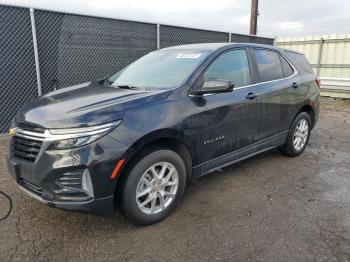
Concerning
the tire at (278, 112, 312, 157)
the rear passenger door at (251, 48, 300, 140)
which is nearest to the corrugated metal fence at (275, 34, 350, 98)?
the tire at (278, 112, 312, 157)

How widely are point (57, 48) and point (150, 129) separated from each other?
454 centimetres

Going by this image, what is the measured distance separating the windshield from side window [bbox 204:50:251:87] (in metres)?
0.18

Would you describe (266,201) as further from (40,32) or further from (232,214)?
(40,32)

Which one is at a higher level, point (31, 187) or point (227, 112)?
point (227, 112)

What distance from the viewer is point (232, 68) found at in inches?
151

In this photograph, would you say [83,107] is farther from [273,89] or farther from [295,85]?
[295,85]

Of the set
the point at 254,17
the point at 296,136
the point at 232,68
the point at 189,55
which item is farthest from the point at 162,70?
the point at 254,17

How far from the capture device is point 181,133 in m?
3.07

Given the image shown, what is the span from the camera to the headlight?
2490mm

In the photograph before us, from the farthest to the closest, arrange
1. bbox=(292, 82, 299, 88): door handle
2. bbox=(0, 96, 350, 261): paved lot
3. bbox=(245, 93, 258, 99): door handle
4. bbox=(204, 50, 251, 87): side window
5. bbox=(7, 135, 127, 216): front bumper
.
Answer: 1. bbox=(292, 82, 299, 88): door handle
2. bbox=(245, 93, 258, 99): door handle
3. bbox=(204, 50, 251, 87): side window
4. bbox=(0, 96, 350, 261): paved lot
5. bbox=(7, 135, 127, 216): front bumper

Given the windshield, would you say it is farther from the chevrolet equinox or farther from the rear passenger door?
the rear passenger door

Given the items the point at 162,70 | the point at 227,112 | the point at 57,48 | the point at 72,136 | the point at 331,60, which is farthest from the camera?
the point at 331,60

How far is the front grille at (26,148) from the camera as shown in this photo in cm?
260

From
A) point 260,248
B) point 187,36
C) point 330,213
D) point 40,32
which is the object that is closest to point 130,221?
point 260,248
